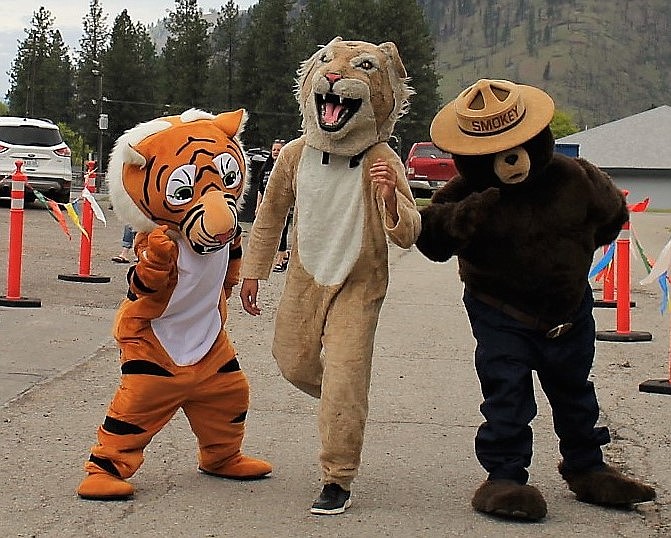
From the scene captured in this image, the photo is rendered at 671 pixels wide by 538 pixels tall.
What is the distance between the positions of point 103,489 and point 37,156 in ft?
64.6

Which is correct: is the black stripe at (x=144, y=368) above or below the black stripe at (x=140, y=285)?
below

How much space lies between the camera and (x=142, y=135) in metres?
5.03

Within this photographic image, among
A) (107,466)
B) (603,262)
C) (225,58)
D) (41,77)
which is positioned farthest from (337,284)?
(41,77)

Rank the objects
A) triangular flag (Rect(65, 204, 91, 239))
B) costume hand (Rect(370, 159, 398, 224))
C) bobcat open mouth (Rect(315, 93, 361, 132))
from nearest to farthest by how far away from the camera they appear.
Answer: costume hand (Rect(370, 159, 398, 224)), bobcat open mouth (Rect(315, 93, 361, 132)), triangular flag (Rect(65, 204, 91, 239))

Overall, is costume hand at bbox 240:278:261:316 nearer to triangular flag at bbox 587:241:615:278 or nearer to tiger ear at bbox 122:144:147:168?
tiger ear at bbox 122:144:147:168

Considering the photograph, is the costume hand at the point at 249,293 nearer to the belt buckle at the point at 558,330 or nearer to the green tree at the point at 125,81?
the belt buckle at the point at 558,330

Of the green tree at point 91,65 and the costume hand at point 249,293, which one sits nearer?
the costume hand at point 249,293

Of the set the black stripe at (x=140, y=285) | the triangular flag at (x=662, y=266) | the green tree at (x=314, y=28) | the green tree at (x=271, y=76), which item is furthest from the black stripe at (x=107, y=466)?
the green tree at (x=314, y=28)

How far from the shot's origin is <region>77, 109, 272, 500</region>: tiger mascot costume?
4.86 meters

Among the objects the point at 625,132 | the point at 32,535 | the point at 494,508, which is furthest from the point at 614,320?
the point at 625,132

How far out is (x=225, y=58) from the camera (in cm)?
6962

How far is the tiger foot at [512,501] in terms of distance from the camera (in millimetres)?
4707

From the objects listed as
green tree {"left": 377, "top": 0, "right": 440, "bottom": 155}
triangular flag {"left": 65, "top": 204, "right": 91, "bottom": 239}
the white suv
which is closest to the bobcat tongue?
triangular flag {"left": 65, "top": 204, "right": 91, "bottom": 239}

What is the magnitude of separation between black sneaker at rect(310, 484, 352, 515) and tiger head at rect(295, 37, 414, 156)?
145 centimetres
